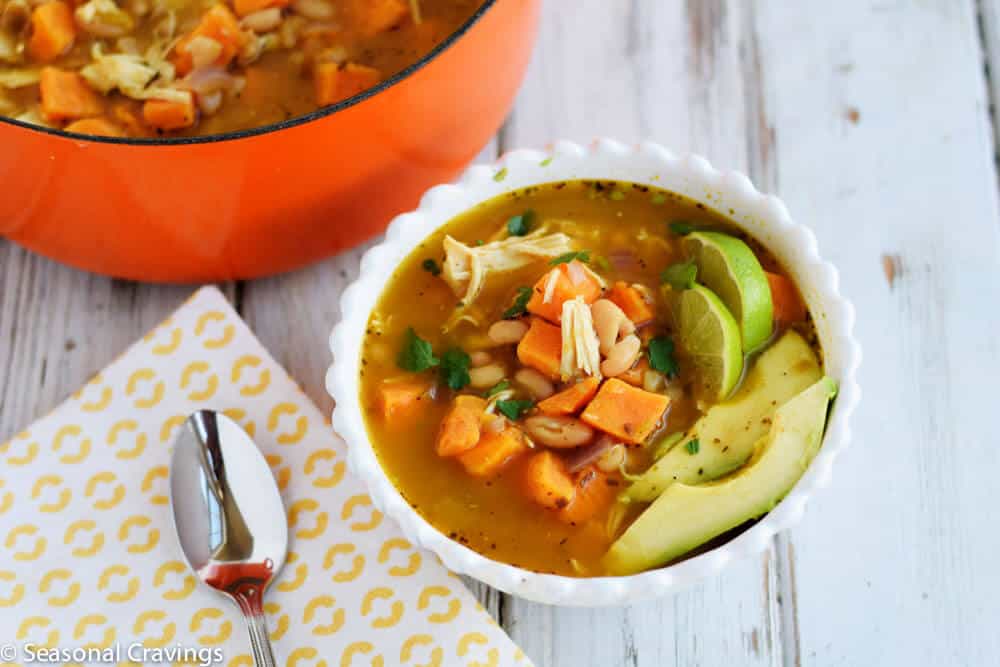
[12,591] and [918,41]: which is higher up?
[918,41]

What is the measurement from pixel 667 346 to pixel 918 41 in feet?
Answer: 3.89

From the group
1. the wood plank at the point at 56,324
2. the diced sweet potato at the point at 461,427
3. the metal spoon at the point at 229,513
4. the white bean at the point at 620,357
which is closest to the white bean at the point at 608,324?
the white bean at the point at 620,357

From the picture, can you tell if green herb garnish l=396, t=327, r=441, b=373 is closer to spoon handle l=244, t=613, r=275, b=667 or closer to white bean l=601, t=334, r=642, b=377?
white bean l=601, t=334, r=642, b=377

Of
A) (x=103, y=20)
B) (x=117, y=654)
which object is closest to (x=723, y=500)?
(x=117, y=654)

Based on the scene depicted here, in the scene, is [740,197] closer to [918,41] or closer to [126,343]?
[918,41]

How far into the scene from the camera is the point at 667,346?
6.63ft

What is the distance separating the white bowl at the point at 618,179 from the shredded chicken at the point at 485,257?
99mm

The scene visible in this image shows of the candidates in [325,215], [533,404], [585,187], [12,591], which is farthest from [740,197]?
[12,591]

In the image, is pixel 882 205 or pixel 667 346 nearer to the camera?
pixel 667 346

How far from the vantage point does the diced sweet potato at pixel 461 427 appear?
1.94m

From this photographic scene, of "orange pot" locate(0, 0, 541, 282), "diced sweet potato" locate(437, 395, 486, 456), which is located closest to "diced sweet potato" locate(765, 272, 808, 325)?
"diced sweet potato" locate(437, 395, 486, 456)

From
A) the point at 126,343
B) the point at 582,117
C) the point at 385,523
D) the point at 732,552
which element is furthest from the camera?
the point at 582,117

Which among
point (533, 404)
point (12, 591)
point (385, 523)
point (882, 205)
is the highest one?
point (882, 205)

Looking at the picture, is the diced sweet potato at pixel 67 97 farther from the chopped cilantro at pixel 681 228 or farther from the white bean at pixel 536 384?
the chopped cilantro at pixel 681 228
